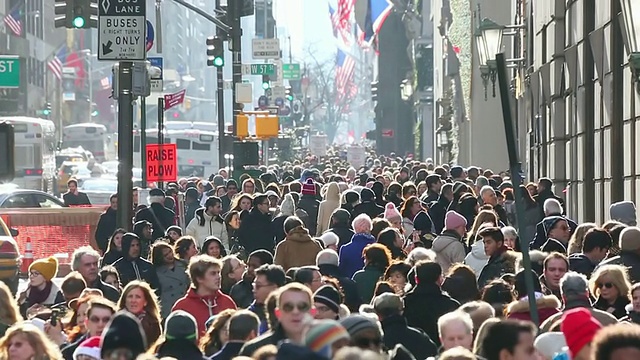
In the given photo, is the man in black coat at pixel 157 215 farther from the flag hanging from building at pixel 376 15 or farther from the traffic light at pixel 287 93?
the traffic light at pixel 287 93

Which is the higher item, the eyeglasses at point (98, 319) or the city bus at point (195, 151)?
the city bus at point (195, 151)

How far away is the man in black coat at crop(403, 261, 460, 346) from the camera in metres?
11.8

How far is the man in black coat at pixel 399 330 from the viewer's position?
10.6 meters

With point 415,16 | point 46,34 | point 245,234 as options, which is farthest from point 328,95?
point 245,234

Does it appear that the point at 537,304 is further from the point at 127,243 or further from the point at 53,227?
the point at 53,227

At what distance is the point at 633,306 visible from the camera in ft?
35.3

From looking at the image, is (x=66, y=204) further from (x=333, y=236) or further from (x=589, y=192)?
(x=333, y=236)

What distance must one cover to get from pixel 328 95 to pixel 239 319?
174 m

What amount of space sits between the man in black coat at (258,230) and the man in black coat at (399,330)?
33.6 feet

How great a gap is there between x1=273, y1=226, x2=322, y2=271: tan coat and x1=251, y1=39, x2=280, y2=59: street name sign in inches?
1225

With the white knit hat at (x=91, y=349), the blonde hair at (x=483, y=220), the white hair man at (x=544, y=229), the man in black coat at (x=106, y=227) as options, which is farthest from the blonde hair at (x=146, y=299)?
the man in black coat at (x=106, y=227)

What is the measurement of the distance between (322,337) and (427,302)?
646cm

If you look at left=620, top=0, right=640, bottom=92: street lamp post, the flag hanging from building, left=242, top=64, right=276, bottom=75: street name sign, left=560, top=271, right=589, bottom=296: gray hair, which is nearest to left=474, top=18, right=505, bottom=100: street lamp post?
left=620, top=0, right=640, bottom=92: street lamp post

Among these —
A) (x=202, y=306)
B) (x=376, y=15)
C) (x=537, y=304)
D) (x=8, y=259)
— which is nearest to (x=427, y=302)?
(x=537, y=304)
